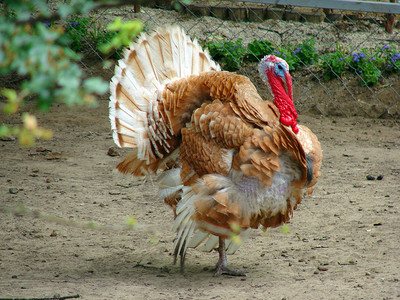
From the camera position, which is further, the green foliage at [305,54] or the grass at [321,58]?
the green foliage at [305,54]

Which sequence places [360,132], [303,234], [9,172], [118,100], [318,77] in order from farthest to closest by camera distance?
[318,77] → [360,132] → [9,172] → [303,234] → [118,100]

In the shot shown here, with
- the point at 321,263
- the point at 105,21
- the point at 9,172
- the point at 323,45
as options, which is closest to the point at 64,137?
the point at 9,172

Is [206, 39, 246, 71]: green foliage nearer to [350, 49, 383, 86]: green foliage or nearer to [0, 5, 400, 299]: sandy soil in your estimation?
[350, 49, 383, 86]: green foliage

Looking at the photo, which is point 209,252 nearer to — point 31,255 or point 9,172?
point 31,255

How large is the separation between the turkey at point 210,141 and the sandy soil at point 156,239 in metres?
0.31

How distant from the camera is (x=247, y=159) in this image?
303 cm

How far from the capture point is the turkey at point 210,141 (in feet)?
10.0

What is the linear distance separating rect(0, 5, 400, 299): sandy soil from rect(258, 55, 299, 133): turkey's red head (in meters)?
0.99

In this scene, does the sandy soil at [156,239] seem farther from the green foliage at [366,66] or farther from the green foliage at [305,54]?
the green foliage at [305,54]

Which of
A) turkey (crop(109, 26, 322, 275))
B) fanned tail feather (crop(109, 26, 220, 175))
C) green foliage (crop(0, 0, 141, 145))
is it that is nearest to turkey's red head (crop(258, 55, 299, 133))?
turkey (crop(109, 26, 322, 275))

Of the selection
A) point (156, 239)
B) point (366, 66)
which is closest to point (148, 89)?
point (156, 239)

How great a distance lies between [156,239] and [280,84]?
130 centimetres

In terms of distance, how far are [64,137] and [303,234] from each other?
3.17 metres

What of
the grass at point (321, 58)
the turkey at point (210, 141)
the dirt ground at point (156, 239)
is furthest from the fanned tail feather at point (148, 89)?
the grass at point (321, 58)
